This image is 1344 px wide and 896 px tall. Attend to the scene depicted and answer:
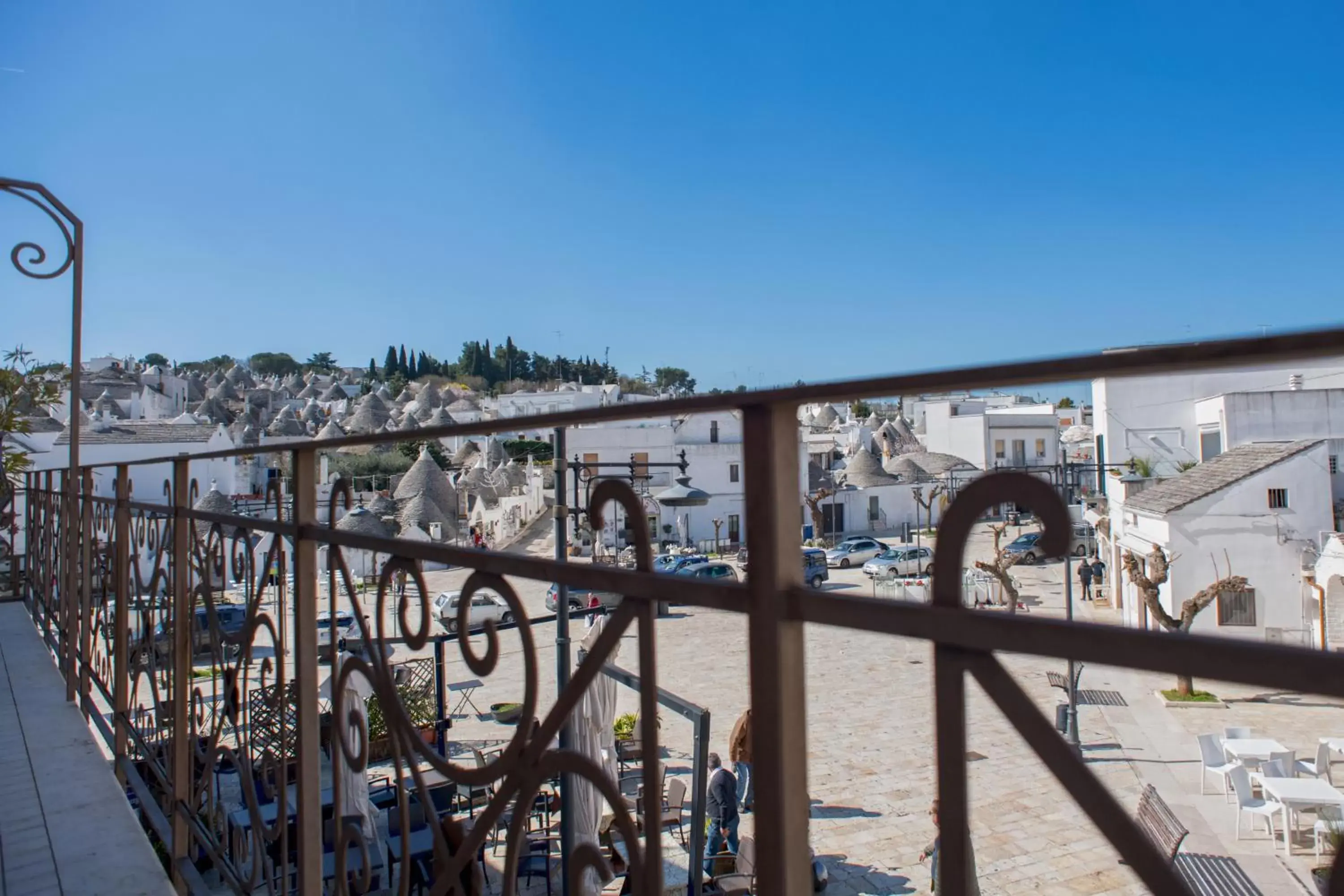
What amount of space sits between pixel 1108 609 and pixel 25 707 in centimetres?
2166

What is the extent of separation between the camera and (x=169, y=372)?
82188 millimetres

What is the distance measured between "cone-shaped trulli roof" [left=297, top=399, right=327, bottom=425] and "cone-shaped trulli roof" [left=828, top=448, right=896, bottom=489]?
1635 inches

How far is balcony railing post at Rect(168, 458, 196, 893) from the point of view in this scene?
259 centimetres

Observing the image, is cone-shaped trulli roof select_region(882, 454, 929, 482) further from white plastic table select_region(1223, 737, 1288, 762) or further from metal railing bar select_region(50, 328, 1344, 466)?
metal railing bar select_region(50, 328, 1344, 466)

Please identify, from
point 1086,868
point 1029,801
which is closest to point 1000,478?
point 1086,868

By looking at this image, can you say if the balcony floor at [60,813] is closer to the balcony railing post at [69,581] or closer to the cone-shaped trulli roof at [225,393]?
the balcony railing post at [69,581]

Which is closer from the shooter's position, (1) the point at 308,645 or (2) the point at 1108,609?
(1) the point at 308,645

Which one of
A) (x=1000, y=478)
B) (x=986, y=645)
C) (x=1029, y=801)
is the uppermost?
(x=1000, y=478)

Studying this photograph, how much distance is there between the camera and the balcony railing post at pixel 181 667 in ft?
8.50

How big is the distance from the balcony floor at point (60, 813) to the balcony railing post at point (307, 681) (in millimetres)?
896

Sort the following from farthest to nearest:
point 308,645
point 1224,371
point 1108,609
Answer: point 1108,609 < point 308,645 < point 1224,371

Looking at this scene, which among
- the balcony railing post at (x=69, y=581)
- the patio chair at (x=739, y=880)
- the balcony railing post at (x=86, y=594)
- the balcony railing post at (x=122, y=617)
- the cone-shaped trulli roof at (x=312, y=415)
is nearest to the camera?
the balcony railing post at (x=122, y=617)

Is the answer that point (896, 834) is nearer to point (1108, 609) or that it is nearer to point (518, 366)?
point (1108, 609)

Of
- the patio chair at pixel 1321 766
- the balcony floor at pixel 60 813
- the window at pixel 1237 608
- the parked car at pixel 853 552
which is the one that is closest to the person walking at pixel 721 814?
the balcony floor at pixel 60 813
